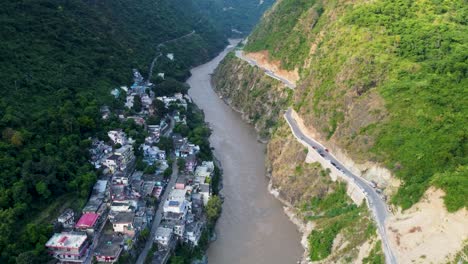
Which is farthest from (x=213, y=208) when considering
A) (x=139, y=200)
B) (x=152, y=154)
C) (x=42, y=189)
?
(x=42, y=189)

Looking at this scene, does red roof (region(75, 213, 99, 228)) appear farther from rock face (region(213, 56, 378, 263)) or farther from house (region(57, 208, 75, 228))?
rock face (region(213, 56, 378, 263))

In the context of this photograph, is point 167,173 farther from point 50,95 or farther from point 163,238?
point 50,95

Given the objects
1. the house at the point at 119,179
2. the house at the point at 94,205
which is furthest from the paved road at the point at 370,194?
the house at the point at 94,205

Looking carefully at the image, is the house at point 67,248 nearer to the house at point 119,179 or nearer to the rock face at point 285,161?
the house at point 119,179

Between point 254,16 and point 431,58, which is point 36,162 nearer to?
point 431,58

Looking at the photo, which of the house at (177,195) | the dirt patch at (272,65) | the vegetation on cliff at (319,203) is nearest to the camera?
the vegetation on cliff at (319,203)

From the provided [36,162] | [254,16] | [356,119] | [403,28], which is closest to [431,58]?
[403,28]

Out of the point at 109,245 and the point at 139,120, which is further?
the point at 139,120
